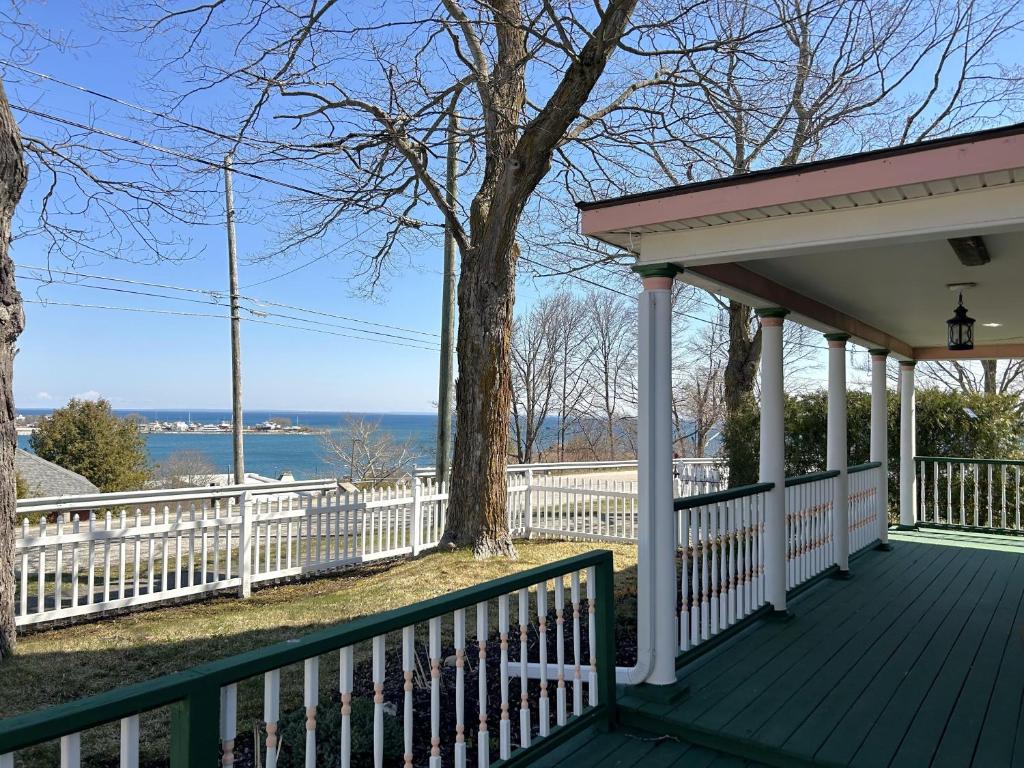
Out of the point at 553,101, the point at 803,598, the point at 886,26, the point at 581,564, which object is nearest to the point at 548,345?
the point at 886,26

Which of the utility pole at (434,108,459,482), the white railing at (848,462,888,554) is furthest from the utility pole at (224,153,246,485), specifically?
the white railing at (848,462,888,554)

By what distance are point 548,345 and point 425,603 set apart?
1245 inches

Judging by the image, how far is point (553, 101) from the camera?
24.2ft

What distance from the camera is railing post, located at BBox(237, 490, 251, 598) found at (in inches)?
282

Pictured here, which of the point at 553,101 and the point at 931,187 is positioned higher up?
the point at 553,101

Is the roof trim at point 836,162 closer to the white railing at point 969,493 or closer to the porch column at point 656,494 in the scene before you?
the porch column at point 656,494

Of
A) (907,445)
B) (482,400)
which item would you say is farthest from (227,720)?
(907,445)

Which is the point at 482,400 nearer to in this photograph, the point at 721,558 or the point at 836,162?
the point at 721,558

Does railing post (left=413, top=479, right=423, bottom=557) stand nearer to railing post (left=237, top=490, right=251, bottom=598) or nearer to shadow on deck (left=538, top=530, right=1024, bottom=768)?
railing post (left=237, top=490, right=251, bottom=598)

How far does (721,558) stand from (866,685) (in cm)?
95

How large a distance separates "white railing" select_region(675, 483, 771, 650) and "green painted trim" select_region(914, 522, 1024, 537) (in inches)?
213

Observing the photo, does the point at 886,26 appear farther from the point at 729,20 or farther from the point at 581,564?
the point at 581,564

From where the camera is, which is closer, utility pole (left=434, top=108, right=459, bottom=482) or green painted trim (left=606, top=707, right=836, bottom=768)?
green painted trim (left=606, top=707, right=836, bottom=768)

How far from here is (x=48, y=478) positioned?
534 inches
